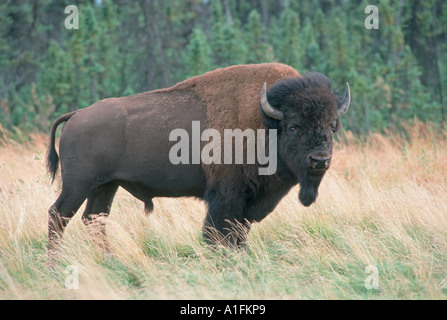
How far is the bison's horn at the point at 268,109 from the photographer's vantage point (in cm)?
561

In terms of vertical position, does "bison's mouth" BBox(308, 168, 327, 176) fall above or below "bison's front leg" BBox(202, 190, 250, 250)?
above

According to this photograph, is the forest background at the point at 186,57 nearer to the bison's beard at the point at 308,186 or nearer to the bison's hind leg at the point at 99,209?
the bison's hind leg at the point at 99,209

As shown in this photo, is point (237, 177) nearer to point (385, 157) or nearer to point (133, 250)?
point (133, 250)

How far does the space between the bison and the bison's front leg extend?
1cm

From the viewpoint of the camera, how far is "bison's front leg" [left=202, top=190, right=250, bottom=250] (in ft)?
18.7

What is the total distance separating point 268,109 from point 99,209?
2604 millimetres

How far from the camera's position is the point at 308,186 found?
5.71 m

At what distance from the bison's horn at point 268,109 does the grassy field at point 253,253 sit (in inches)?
61.2

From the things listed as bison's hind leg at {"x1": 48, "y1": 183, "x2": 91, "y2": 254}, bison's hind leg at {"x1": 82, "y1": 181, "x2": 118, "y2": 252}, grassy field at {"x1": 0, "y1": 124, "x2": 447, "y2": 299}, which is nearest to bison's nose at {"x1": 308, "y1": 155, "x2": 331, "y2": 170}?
grassy field at {"x1": 0, "y1": 124, "x2": 447, "y2": 299}

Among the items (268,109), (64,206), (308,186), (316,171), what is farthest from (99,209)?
(316,171)

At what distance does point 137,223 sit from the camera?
22.0 ft

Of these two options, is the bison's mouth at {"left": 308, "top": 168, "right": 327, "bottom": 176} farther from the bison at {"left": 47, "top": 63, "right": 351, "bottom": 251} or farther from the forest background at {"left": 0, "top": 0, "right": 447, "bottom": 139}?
the forest background at {"left": 0, "top": 0, "right": 447, "bottom": 139}
